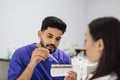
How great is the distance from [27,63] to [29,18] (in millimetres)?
1226

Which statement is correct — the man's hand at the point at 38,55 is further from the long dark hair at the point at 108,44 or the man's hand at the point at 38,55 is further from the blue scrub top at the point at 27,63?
the long dark hair at the point at 108,44

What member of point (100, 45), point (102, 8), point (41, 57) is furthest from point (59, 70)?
point (102, 8)

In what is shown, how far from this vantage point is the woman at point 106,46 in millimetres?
976

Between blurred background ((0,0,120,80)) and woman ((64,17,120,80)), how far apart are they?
4.90 ft

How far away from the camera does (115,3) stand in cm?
338

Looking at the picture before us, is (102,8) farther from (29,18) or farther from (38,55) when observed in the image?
(38,55)

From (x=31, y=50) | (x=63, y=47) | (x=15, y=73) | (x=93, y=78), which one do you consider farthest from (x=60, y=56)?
(x=63, y=47)

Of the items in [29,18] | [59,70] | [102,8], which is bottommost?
[59,70]

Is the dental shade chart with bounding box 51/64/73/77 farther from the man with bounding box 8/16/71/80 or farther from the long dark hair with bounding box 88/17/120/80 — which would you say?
the long dark hair with bounding box 88/17/120/80

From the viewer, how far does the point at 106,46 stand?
0.98 meters

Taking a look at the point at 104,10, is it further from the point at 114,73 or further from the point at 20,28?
the point at 114,73

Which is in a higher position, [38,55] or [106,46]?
[106,46]

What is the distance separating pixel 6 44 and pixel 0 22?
248mm

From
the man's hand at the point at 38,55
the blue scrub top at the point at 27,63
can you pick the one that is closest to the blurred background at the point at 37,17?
the blue scrub top at the point at 27,63
